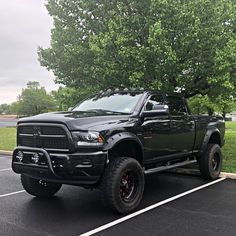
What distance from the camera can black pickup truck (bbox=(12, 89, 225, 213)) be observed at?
520 centimetres

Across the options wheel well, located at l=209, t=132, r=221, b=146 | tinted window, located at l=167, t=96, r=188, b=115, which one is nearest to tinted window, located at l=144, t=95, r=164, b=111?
tinted window, located at l=167, t=96, r=188, b=115

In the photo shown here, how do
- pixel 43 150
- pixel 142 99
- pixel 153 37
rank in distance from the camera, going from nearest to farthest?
pixel 43 150, pixel 142 99, pixel 153 37

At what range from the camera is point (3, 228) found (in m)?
4.83

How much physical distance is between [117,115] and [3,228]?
240 cm

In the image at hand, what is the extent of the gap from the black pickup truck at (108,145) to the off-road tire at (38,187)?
2cm

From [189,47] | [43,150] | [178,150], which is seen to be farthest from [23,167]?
[189,47]

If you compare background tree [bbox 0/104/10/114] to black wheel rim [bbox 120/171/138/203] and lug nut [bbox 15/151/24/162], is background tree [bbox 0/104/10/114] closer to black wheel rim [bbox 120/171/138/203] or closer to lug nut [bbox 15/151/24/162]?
lug nut [bbox 15/151/24/162]

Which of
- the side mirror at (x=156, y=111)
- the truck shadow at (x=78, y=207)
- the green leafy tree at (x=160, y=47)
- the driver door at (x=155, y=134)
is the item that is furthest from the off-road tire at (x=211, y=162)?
the side mirror at (x=156, y=111)

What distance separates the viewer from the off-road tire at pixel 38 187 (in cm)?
634

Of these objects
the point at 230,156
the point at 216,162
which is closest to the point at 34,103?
the point at 230,156

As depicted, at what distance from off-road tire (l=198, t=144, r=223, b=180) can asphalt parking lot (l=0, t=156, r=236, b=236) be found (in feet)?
1.15

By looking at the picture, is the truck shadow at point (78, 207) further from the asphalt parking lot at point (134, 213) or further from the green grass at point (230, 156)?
the green grass at point (230, 156)

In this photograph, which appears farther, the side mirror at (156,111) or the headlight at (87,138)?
the side mirror at (156,111)

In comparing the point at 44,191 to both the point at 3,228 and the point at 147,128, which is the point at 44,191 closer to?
the point at 3,228
